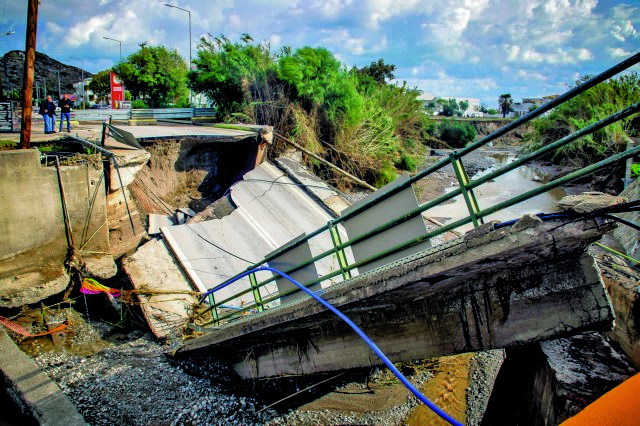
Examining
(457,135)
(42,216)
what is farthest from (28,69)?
(457,135)

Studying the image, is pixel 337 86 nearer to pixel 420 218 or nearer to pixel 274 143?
pixel 274 143

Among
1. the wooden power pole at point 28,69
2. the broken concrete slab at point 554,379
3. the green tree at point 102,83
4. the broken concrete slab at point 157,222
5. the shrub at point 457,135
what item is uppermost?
the green tree at point 102,83

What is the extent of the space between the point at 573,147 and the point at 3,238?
22308mm

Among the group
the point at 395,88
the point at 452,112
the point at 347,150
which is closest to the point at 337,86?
the point at 347,150

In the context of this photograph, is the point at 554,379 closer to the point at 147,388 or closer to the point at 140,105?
the point at 147,388

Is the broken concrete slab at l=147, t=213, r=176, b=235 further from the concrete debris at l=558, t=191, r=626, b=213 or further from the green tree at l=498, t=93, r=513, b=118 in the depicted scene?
the green tree at l=498, t=93, r=513, b=118

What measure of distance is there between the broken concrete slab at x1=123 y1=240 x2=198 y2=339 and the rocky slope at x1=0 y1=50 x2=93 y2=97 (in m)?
40.6

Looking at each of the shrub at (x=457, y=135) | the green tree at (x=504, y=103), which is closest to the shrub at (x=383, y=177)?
the shrub at (x=457, y=135)

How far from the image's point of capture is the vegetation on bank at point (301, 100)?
14664mm

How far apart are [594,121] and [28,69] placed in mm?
22753

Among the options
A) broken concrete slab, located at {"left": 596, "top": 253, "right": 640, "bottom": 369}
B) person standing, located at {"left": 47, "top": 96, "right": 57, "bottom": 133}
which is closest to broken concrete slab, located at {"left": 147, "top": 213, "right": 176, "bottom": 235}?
person standing, located at {"left": 47, "top": 96, "right": 57, "bottom": 133}

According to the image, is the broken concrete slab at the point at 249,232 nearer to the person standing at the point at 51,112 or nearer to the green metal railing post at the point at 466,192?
the green metal railing post at the point at 466,192

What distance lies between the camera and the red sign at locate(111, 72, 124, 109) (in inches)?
1182

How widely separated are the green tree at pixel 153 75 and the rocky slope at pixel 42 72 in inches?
600
